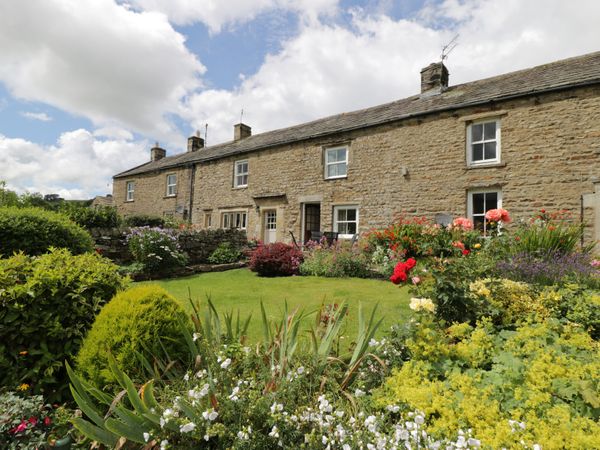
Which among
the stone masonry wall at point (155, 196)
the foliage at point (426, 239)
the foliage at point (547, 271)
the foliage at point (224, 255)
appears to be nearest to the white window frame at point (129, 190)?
the stone masonry wall at point (155, 196)

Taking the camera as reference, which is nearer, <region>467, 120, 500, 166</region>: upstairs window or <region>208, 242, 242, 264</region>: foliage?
<region>467, 120, 500, 166</region>: upstairs window

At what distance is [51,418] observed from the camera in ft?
7.45

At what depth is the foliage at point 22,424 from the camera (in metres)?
1.98

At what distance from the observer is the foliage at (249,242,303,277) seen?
9953mm

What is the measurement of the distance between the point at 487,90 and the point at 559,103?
7.29 feet

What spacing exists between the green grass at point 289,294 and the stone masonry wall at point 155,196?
11.2m

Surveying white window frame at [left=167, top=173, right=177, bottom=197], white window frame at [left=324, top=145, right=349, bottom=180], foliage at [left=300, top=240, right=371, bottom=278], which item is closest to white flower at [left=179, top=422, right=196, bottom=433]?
foliage at [left=300, top=240, right=371, bottom=278]

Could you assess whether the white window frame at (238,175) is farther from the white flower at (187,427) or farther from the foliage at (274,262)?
the white flower at (187,427)

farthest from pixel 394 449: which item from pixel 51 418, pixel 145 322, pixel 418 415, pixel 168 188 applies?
pixel 168 188

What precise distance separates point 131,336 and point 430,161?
11091 mm

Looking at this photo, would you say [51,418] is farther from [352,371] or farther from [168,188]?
[168,188]

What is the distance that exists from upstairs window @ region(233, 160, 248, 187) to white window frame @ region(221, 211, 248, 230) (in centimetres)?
153

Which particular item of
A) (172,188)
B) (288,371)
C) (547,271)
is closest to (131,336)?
(288,371)

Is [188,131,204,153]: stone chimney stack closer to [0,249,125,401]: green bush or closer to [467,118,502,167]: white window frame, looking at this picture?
[467,118,502,167]: white window frame
